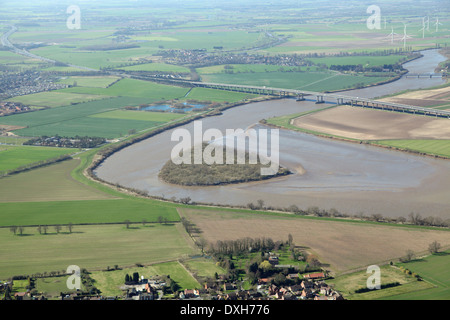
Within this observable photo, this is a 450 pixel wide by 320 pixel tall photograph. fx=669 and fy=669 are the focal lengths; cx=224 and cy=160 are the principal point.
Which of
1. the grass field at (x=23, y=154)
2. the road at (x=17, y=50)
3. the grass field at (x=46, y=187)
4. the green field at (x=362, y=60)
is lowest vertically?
the grass field at (x=46, y=187)

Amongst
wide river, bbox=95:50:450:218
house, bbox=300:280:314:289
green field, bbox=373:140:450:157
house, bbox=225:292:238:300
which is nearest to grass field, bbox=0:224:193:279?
house, bbox=225:292:238:300

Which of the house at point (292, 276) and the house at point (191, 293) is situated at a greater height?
the house at point (191, 293)

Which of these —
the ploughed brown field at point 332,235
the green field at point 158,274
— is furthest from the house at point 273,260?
the green field at point 158,274

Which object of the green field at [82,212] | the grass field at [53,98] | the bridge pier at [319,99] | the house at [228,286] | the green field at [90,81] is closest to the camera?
the house at [228,286]

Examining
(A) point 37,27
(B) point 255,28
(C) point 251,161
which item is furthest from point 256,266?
(A) point 37,27

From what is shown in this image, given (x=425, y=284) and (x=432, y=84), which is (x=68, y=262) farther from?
(x=432, y=84)

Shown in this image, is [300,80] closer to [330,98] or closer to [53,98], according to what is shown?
[330,98]

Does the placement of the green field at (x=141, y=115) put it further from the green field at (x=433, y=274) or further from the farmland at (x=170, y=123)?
the green field at (x=433, y=274)

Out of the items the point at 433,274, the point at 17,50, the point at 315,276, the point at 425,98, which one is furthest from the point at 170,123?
the point at 17,50
